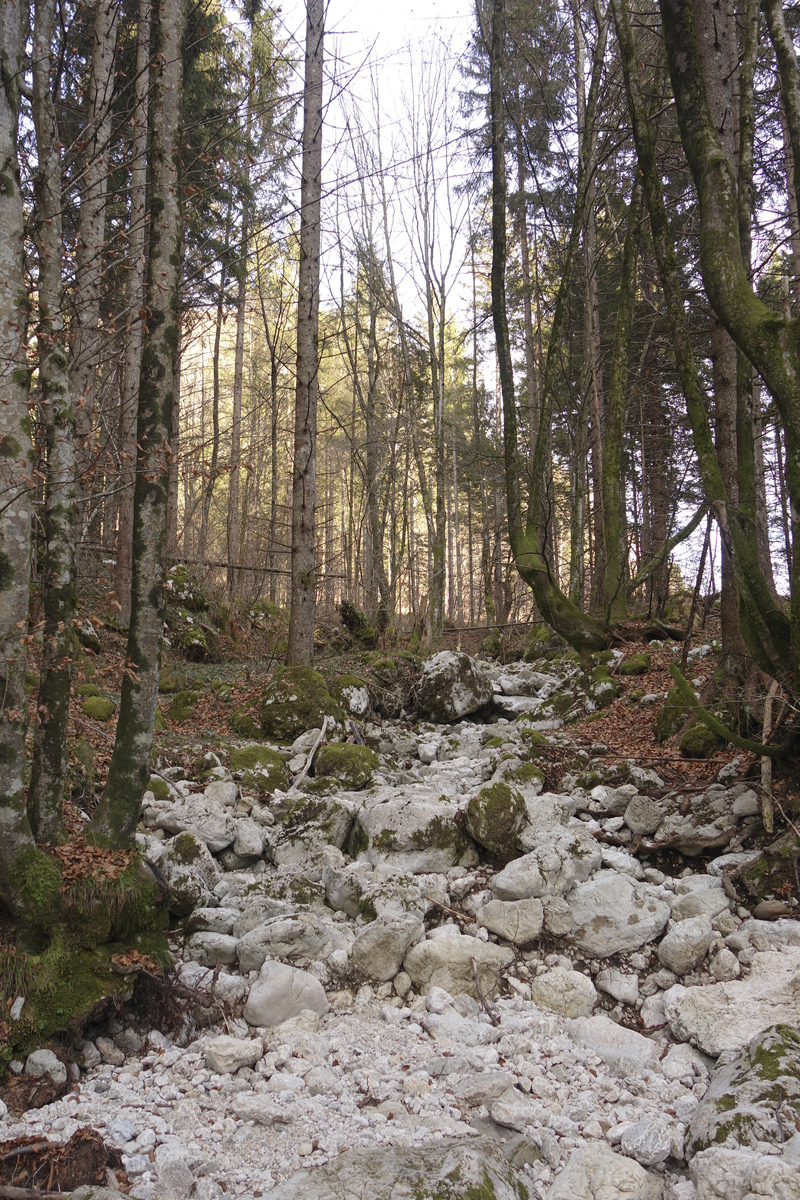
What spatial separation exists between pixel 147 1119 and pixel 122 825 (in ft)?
4.34

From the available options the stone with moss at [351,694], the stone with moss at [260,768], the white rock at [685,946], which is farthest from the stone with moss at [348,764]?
the white rock at [685,946]

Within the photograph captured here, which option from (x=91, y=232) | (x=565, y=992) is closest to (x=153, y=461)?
(x=565, y=992)

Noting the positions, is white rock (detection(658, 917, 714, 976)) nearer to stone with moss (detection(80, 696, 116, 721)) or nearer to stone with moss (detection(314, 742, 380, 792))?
stone with moss (detection(314, 742, 380, 792))

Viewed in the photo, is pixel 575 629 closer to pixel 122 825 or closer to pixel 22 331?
pixel 122 825

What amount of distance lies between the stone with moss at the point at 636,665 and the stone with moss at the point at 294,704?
11.7ft

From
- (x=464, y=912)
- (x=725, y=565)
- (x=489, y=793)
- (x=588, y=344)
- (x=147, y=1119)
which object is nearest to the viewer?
(x=147, y=1119)

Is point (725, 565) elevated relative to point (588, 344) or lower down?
lower down

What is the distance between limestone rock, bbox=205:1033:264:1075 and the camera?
2639mm

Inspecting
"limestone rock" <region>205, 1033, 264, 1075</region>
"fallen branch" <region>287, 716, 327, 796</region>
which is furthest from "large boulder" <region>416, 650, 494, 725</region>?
"limestone rock" <region>205, 1033, 264, 1075</region>

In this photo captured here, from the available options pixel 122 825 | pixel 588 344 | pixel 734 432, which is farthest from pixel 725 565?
pixel 588 344

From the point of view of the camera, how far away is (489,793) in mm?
4523

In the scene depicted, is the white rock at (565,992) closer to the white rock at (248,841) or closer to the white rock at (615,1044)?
the white rock at (615,1044)

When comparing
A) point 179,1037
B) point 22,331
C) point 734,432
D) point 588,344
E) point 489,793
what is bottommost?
point 179,1037

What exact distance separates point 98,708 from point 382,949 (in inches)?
160
